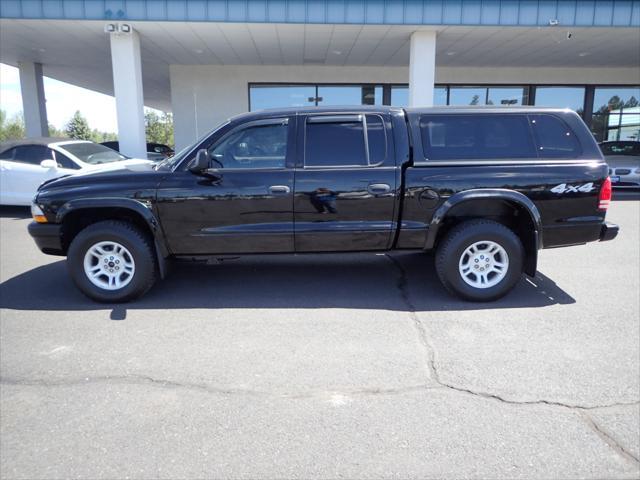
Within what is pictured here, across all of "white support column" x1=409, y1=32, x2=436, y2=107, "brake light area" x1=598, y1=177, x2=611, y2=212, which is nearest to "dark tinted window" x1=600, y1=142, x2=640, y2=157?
"white support column" x1=409, y1=32, x2=436, y2=107

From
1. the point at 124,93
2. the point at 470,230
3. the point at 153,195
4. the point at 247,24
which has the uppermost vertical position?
the point at 247,24

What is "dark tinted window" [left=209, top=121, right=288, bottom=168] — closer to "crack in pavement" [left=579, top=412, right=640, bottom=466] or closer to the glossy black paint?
the glossy black paint

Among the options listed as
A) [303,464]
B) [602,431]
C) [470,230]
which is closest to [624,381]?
[602,431]

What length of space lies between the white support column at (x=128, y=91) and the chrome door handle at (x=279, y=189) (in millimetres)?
9183

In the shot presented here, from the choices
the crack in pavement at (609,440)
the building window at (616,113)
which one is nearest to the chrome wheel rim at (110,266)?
the crack in pavement at (609,440)

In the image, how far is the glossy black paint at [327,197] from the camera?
15.6 feet

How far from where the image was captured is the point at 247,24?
1154 centimetres

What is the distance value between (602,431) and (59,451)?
10.1ft

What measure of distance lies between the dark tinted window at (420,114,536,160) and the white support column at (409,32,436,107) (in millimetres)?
8295

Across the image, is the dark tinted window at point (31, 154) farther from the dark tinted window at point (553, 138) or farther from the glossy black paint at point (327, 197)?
the dark tinted window at point (553, 138)

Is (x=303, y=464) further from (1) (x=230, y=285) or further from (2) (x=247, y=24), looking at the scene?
(2) (x=247, y=24)

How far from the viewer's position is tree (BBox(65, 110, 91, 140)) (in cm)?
4172

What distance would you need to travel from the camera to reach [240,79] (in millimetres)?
17500

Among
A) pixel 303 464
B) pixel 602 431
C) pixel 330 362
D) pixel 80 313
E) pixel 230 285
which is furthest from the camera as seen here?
pixel 230 285
